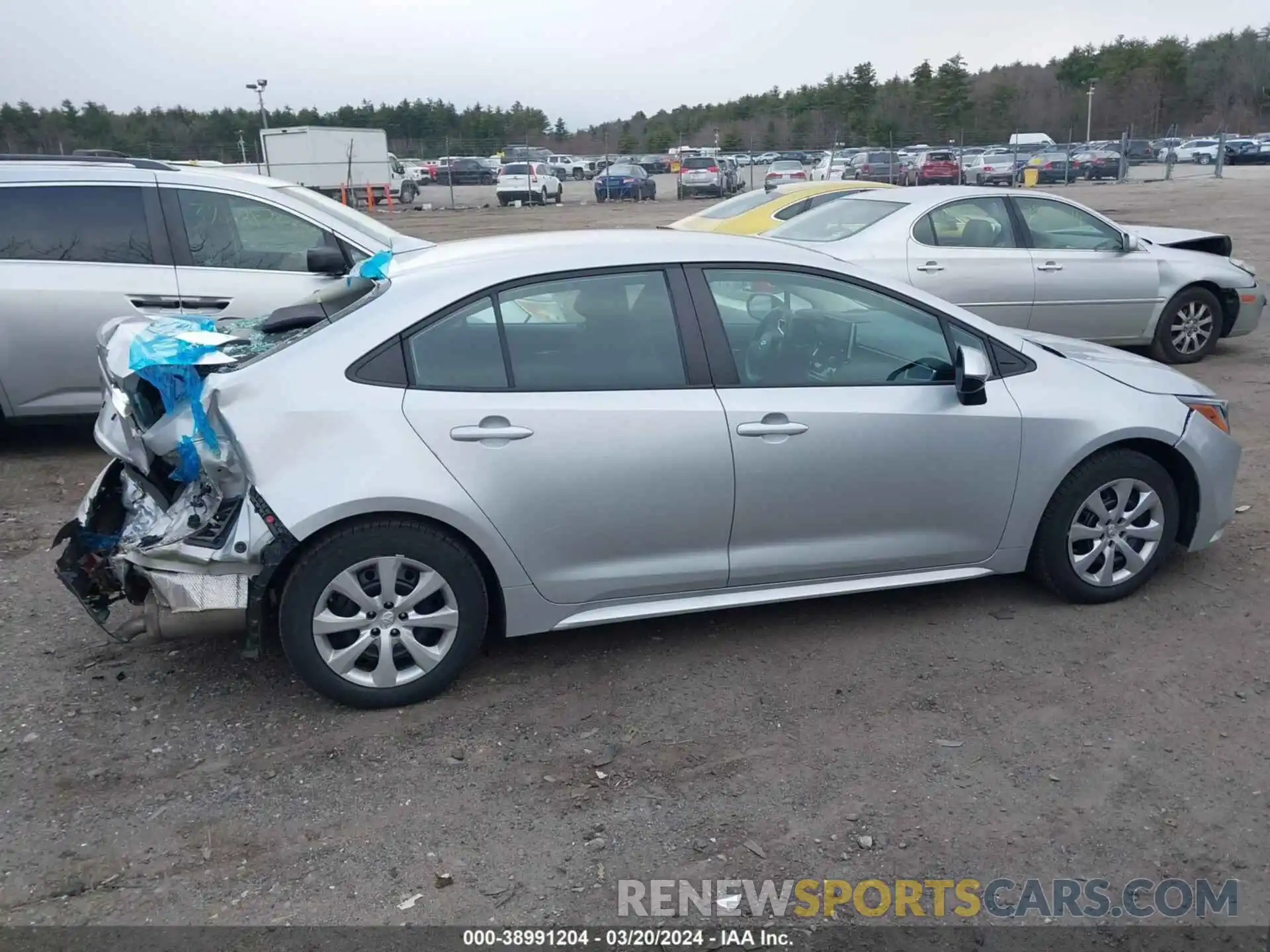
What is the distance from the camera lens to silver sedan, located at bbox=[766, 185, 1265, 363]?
843 cm

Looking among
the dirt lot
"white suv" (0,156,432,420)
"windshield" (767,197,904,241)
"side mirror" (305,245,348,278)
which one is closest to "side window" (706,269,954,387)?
the dirt lot

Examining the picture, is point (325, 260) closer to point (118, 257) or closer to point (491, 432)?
point (118, 257)

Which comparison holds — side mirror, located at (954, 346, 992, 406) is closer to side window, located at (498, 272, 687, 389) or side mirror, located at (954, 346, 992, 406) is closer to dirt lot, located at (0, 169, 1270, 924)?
dirt lot, located at (0, 169, 1270, 924)

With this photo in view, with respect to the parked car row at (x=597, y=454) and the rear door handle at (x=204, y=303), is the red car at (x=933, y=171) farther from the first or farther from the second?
the parked car row at (x=597, y=454)

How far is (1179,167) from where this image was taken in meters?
48.1

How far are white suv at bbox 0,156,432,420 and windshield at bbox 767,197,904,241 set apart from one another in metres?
3.80

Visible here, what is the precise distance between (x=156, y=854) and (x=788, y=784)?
1.92 metres

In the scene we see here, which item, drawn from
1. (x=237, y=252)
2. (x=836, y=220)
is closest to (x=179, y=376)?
(x=237, y=252)

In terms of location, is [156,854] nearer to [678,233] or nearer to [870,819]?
[870,819]

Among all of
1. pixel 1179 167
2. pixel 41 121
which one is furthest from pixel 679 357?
pixel 41 121

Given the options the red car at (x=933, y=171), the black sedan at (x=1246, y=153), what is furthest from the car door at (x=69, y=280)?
the black sedan at (x=1246, y=153)

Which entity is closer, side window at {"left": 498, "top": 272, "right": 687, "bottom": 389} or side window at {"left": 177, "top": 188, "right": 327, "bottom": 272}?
side window at {"left": 498, "top": 272, "right": 687, "bottom": 389}

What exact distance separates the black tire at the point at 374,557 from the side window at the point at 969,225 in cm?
593

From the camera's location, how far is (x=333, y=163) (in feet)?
129
